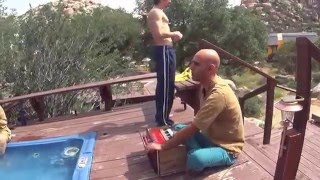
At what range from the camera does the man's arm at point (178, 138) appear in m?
3.19

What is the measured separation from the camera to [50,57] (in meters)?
8.44

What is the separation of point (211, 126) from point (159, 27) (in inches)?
55.4

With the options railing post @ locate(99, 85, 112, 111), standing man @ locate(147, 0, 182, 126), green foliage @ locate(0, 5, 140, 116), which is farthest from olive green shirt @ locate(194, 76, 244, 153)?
green foliage @ locate(0, 5, 140, 116)

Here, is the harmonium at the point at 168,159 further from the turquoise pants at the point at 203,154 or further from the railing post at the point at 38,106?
the railing post at the point at 38,106

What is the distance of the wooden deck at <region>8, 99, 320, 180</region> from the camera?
11.4 ft

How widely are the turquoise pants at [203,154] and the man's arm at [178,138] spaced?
12 centimetres

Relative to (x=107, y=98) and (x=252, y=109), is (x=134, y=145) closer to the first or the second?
(x=107, y=98)

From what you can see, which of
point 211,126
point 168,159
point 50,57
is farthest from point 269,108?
point 50,57

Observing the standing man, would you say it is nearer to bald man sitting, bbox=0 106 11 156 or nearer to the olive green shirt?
the olive green shirt

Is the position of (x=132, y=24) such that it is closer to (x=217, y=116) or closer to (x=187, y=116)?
(x=187, y=116)

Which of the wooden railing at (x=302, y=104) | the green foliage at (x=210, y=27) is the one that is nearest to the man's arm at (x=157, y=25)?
the wooden railing at (x=302, y=104)

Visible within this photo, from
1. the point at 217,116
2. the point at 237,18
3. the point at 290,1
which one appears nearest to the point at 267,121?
the point at 217,116

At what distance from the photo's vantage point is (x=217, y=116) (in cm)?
323

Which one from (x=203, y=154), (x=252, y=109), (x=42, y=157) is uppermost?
(x=203, y=154)
